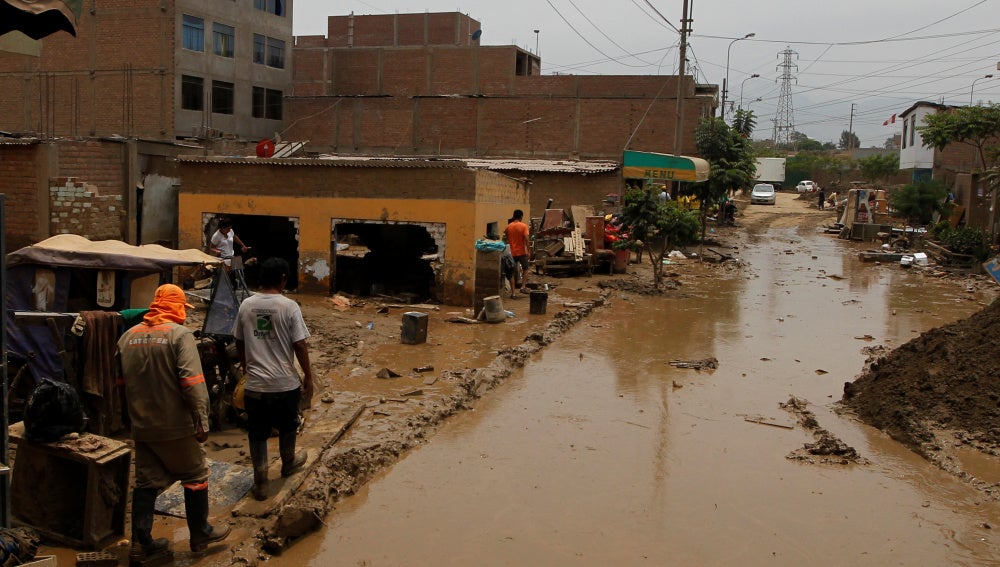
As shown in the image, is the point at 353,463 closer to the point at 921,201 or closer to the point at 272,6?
the point at 921,201

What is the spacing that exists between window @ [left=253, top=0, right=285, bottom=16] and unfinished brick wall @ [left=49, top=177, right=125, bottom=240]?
27.0 m

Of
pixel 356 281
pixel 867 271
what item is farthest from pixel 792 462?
pixel 867 271

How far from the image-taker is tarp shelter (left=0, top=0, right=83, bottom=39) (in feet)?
15.7

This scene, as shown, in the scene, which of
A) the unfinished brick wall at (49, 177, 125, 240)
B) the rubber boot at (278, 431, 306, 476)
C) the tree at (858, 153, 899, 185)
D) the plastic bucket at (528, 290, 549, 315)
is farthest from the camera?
the tree at (858, 153, 899, 185)

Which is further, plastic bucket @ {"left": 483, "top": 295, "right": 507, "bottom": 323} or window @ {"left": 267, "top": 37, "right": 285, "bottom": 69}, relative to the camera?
window @ {"left": 267, "top": 37, "right": 285, "bottom": 69}

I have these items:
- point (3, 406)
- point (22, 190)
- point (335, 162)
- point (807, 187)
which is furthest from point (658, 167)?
point (807, 187)

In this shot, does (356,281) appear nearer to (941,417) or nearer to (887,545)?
(941,417)

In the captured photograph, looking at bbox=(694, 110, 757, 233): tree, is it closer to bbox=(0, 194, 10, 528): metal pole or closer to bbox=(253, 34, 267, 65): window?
bbox=(253, 34, 267, 65): window

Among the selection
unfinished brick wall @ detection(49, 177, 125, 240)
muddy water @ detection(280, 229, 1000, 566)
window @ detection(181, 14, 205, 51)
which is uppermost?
window @ detection(181, 14, 205, 51)

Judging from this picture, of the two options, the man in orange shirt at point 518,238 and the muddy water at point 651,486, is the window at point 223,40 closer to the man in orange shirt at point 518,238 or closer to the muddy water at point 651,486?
the man in orange shirt at point 518,238

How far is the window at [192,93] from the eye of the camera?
36.6 metres

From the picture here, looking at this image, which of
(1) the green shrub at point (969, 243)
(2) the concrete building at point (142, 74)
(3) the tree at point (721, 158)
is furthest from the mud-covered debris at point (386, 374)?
(2) the concrete building at point (142, 74)

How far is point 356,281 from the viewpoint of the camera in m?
17.7

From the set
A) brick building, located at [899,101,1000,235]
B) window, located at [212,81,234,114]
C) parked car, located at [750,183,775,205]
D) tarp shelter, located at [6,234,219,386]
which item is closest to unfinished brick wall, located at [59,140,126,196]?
tarp shelter, located at [6,234,219,386]
